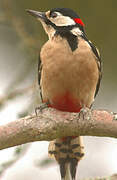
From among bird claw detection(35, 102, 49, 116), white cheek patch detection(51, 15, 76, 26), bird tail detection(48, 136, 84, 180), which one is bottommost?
bird tail detection(48, 136, 84, 180)

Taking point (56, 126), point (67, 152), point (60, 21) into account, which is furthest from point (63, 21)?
point (56, 126)

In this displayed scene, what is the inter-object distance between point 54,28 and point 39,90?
66 centimetres

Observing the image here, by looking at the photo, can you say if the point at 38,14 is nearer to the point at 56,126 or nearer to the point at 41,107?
the point at 41,107

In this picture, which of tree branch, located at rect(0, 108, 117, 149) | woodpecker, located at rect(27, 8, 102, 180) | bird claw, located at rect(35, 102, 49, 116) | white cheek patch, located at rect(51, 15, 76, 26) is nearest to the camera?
tree branch, located at rect(0, 108, 117, 149)

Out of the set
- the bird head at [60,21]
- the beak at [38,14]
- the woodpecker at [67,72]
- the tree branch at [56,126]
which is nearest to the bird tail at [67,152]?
the woodpecker at [67,72]

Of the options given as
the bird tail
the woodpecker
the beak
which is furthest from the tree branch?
the beak

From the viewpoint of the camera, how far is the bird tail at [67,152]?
5.18m

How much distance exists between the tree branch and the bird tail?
84cm

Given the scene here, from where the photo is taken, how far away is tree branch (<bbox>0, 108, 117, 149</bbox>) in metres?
4.09

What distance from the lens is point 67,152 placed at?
17.0 feet

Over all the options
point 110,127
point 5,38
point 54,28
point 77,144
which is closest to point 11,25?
point 54,28

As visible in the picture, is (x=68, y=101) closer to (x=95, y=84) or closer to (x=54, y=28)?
(x=95, y=84)

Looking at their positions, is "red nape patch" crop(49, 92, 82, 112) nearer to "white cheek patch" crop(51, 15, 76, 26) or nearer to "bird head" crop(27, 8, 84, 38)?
"bird head" crop(27, 8, 84, 38)

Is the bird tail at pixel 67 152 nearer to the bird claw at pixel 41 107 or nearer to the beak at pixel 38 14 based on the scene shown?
the bird claw at pixel 41 107
